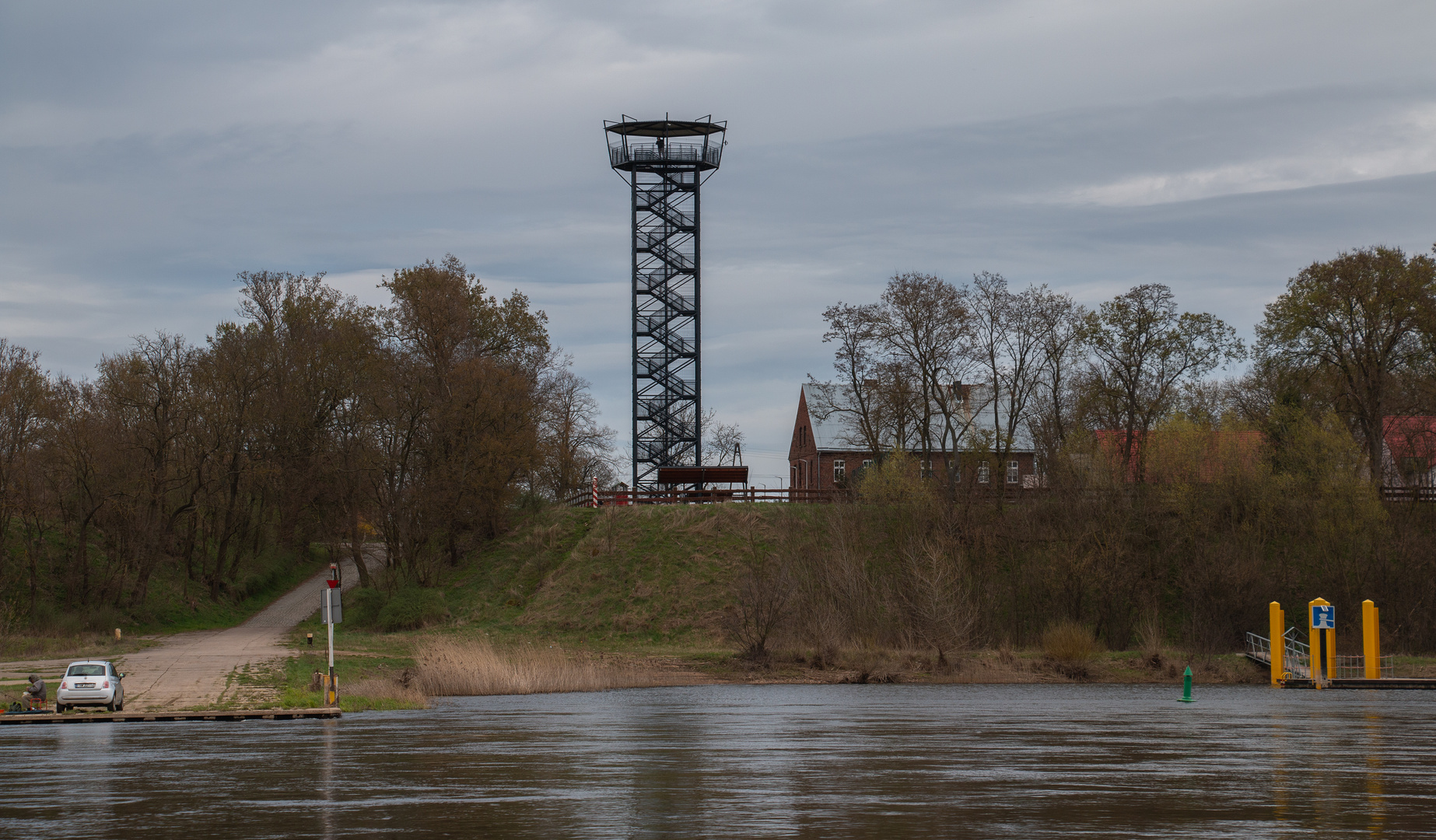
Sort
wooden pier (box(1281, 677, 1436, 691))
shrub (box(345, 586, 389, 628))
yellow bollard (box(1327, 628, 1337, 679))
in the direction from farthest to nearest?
shrub (box(345, 586, 389, 628)), yellow bollard (box(1327, 628, 1337, 679)), wooden pier (box(1281, 677, 1436, 691))

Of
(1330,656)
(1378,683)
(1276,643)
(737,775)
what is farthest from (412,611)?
(737,775)

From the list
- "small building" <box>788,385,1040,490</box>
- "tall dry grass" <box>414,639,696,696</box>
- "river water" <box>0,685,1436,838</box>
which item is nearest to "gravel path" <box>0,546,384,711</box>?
"river water" <box>0,685,1436,838</box>

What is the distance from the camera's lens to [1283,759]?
19109 mm

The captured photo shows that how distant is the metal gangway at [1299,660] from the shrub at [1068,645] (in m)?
6.23

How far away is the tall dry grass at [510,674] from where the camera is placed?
38906 millimetres

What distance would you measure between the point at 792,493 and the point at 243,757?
47586 millimetres

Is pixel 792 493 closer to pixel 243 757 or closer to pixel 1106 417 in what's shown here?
pixel 1106 417

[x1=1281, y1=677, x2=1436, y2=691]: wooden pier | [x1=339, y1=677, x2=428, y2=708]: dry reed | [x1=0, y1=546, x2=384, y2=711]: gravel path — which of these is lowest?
[x1=1281, y1=677, x2=1436, y2=691]: wooden pier

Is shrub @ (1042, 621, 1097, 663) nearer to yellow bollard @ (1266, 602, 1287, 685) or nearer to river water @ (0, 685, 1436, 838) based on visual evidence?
yellow bollard @ (1266, 602, 1287, 685)

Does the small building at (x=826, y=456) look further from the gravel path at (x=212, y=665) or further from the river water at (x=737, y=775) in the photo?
the river water at (x=737, y=775)

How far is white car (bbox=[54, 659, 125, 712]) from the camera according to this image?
29.8 meters

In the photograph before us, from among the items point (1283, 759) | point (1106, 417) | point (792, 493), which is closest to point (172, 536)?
point (792, 493)

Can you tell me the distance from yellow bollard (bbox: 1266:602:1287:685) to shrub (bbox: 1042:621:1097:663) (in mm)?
6367

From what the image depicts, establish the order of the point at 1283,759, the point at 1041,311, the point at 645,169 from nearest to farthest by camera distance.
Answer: the point at 1283,759, the point at 1041,311, the point at 645,169
